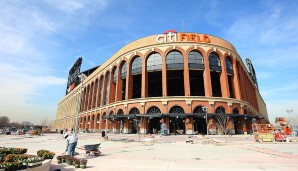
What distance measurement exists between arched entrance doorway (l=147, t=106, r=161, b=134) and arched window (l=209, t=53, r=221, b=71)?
15.6 metres

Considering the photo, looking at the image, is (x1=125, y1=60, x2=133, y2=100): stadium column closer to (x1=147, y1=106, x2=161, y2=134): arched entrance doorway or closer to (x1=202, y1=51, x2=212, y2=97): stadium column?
(x1=147, y1=106, x2=161, y2=134): arched entrance doorway

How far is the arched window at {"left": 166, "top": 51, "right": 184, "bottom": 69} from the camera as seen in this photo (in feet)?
128

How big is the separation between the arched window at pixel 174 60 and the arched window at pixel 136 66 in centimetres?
688

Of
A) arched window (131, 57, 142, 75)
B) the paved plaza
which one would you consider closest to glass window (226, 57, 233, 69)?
arched window (131, 57, 142, 75)

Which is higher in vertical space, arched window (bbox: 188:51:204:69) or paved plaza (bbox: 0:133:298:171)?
arched window (bbox: 188:51:204:69)

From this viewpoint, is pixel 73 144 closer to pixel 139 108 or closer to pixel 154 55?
pixel 139 108

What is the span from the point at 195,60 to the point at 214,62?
463cm

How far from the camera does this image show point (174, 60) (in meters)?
39.8

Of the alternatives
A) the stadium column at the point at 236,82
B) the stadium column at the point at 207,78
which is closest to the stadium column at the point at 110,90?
the stadium column at the point at 207,78

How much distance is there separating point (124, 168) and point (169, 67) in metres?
32.6

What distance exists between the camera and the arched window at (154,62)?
40384 millimetres

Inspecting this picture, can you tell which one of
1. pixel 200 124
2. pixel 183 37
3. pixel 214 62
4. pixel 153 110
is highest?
pixel 183 37

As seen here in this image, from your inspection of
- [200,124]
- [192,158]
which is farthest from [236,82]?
[192,158]

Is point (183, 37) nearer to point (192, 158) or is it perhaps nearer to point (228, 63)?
point (228, 63)
